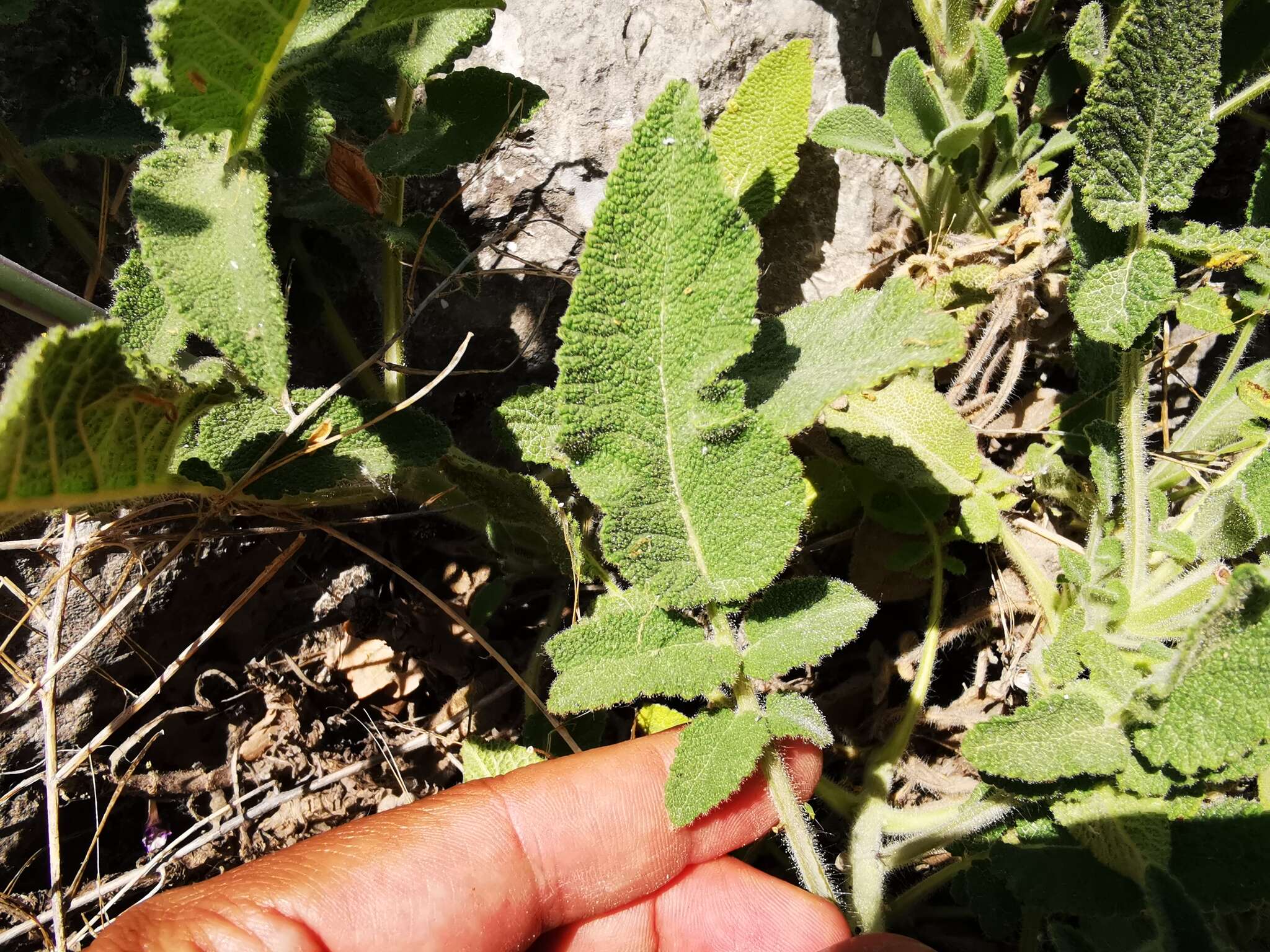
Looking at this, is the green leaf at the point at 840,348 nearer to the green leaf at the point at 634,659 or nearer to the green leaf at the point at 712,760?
the green leaf at the point at 634,659

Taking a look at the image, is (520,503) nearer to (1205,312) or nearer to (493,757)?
(493,757)

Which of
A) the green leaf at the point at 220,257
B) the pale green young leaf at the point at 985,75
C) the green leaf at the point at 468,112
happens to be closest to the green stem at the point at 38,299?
the green leaf at the point at 220,257

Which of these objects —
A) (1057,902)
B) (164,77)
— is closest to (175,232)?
(164,77)

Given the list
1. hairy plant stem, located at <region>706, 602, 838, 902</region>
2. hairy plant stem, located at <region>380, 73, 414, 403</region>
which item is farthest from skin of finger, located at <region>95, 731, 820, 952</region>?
hairy plant stem, located at <region>380, 73, 414, 403</region>

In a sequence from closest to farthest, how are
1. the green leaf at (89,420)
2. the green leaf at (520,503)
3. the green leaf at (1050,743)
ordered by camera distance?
1. the green leaf at (89,420)
2. the green leaf at (1050,743)
3. the green leaf at (520,503)

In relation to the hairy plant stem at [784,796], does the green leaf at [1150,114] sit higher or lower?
higher

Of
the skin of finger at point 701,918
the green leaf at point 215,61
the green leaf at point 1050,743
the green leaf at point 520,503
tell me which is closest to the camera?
the green leaf at point 215,61

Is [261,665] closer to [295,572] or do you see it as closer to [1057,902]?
[295,572]
